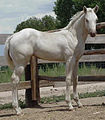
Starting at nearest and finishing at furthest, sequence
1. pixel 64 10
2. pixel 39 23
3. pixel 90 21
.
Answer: pixel 90 21 → pixel 64 10 → pixel 39 23

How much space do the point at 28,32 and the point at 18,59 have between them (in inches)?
21.3

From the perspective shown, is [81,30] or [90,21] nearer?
[90,21]

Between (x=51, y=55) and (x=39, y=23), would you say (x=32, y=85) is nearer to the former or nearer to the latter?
(x=51, y=55)

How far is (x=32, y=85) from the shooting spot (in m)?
6.28

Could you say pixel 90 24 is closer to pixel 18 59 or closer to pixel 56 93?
pixel 18 59

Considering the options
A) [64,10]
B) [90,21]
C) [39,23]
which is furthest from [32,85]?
[39,23]

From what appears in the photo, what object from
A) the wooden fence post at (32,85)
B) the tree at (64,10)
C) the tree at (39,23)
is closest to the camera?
the wooden fence post at (32,85)

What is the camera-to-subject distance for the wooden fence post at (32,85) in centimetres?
629

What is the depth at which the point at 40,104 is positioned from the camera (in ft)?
21.0

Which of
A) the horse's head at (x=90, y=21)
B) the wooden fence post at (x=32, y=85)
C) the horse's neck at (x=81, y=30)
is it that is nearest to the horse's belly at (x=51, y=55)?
Result: the horse's neck at (x=81, y=30)

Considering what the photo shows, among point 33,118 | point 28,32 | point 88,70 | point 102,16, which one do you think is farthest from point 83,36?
point 102,16

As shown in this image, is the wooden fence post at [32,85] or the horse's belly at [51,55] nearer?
the horse's belly at [51,55]

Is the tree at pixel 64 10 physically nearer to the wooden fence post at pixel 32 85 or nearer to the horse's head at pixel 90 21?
the wooden fence post at pixel 32 85

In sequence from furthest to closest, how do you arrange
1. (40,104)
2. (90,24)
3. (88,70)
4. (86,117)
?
(88,70) < (40,104) < (90,24) < (86,117)
